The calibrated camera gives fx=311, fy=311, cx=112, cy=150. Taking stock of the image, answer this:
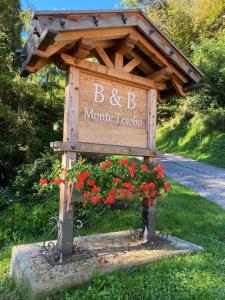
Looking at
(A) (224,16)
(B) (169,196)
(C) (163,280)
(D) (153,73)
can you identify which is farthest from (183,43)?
(C) (163,280)

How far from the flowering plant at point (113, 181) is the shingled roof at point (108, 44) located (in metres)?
1.39

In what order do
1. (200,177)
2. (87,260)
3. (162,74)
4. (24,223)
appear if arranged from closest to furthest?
(87,260), (162,74), (24,223), (200,177)

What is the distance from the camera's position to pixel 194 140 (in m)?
17.9

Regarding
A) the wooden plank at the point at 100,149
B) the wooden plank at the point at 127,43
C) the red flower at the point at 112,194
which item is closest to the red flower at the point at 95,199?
the red flower at the point at 112,194

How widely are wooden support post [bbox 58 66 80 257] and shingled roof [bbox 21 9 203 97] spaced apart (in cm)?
29

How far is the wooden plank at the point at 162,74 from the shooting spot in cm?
467

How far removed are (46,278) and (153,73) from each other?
325 centimetres

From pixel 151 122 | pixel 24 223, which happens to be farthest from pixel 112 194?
pixel 24 223

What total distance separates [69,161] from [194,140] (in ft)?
49.4

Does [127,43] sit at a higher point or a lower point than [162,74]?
higher

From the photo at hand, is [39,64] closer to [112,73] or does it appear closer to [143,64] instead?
[112,73]

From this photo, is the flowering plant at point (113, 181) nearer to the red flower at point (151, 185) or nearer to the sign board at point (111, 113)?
the red flower at point (151, 185)

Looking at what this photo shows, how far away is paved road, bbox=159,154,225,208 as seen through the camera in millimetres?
8562

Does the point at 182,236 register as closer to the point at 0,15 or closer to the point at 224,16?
the point at 0,15
